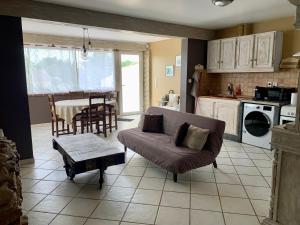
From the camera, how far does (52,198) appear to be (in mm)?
2533

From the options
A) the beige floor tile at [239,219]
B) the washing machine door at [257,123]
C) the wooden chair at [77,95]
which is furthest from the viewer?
the wooden chair at [77,95]

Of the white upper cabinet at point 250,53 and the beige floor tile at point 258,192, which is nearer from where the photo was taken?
the beige floor tile at point 258,192

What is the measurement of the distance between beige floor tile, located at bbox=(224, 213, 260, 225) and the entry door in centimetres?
566

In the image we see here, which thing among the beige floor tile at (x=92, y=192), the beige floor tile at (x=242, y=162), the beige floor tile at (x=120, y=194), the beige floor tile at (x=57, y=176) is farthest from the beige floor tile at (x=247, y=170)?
the beige floor tile at (x=57, y=176)

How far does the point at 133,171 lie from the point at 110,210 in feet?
3.12

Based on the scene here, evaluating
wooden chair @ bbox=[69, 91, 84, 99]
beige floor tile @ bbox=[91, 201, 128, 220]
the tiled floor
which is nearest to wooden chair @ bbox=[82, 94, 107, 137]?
wooden chair @ bbox=[69, 91, 84, 99]

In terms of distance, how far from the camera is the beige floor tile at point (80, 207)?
2268mm

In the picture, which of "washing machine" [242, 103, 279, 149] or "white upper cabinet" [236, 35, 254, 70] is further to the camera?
"white upper cabinet" [236, 35, 254, 70]

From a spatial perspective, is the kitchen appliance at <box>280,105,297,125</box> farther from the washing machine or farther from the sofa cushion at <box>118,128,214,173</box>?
the sofa cushion at <box>118,128,214,173</box>

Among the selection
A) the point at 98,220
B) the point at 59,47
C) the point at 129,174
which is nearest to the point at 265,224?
the point at 98,220

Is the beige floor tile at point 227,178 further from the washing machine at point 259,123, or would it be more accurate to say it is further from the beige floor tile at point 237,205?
the washing machine at point 259,123

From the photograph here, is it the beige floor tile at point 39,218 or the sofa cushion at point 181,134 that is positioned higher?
the sofa cushion at point 181,134

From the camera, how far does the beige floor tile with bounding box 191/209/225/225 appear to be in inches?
83.6

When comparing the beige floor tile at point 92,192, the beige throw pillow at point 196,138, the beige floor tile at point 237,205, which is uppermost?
the beige throw pillow at point 196,138
